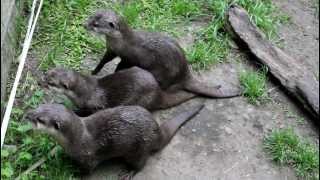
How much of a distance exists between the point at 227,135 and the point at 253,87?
0.43 m

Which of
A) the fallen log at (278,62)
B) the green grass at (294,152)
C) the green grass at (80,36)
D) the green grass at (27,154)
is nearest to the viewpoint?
the green grass at (27,154)

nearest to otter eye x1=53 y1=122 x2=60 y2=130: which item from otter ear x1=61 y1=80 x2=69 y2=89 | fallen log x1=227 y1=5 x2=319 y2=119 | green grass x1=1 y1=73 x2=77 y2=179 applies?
green grass x1=1 y1=73 x2=77 y2=179

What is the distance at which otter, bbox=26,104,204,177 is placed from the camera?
3043mm

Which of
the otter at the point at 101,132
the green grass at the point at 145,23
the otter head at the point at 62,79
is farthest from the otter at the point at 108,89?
the green grass at the point at 145,23

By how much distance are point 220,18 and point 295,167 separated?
1338 mm

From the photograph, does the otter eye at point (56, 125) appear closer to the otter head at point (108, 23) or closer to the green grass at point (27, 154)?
the green grass at point (27, 154)

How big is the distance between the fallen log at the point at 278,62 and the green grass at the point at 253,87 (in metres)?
0.12

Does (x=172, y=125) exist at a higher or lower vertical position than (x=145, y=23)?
lower

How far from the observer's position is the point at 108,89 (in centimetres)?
345

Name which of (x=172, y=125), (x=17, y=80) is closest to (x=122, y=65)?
(x=172, y=125)

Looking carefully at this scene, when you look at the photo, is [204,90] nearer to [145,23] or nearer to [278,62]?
[278,62]

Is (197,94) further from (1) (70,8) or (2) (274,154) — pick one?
(1) (70,8)

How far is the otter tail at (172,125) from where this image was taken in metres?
3.51

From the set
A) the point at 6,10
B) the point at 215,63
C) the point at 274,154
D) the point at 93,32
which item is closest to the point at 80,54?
the point at 93,32
